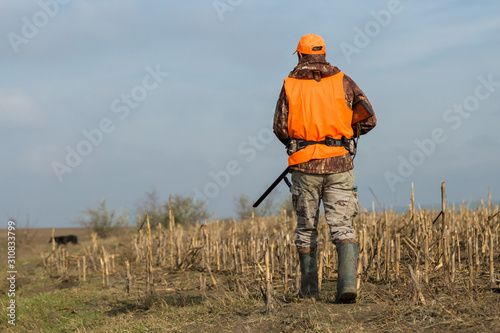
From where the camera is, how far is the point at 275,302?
562 centimetres

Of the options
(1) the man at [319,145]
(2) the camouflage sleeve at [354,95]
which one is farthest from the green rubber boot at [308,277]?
(2) the camouflage sleeve at [354,95]

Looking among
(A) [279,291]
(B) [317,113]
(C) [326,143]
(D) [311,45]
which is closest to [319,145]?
(C) [326,143]

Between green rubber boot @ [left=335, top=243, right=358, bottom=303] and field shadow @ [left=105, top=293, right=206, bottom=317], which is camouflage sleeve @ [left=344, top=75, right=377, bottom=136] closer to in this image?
green rubber boot @ [left=335, top=243, right=358, bottom=303]

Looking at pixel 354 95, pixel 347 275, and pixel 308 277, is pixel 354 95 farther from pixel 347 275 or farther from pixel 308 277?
pixel 308 277

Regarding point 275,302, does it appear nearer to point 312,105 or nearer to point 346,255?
point 346,255

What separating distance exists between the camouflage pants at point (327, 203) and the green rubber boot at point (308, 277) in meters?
0.12

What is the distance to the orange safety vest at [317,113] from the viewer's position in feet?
18.4

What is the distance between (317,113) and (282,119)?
39cm

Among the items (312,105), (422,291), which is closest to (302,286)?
(422,291)

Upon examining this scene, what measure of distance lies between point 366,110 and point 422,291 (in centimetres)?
194

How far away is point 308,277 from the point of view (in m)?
5.83

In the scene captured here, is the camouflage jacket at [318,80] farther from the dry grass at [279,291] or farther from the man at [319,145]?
the dry grass at [279,291]

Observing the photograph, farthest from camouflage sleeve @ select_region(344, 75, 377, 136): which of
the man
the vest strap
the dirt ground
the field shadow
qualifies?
the field shadow

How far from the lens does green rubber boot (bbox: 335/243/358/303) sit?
17.7 feet
